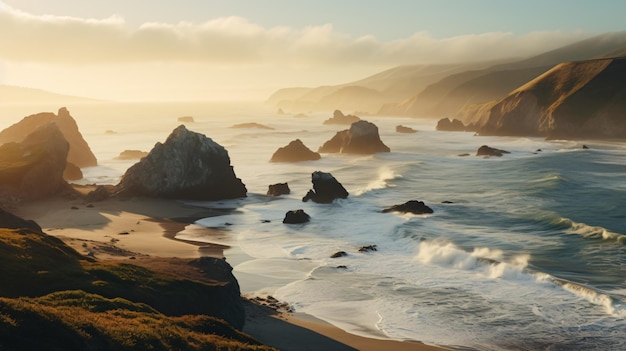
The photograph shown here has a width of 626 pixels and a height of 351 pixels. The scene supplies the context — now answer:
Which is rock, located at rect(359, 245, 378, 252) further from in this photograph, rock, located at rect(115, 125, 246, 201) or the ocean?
rock, located at rect(115, 125, 246, 201)

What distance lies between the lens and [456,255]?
36.3 m

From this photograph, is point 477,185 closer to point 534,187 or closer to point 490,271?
point 534,187

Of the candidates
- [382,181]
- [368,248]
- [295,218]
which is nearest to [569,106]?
[382,181]

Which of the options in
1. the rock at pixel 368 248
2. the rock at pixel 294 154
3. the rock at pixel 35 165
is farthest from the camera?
the rock at pixel 294 154

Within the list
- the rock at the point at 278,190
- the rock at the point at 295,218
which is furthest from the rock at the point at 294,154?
the rock at the point at 295,218

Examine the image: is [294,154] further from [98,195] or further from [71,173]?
[98,195]

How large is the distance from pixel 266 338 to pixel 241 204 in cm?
3542

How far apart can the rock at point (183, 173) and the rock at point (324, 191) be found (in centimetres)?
871

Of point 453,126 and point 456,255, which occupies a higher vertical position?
point 453,126

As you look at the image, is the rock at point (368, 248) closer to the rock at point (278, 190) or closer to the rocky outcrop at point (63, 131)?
the rock at point (278, 190)

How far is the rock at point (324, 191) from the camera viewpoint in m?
57.7

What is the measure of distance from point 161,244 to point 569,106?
125 m

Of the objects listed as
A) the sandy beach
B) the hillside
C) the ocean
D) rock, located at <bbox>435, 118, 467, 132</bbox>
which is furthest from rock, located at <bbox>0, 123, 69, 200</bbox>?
rock, located at <bbox>435, 118, 467, 132</bbox>

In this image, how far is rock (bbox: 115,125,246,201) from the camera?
60312 millimetres
